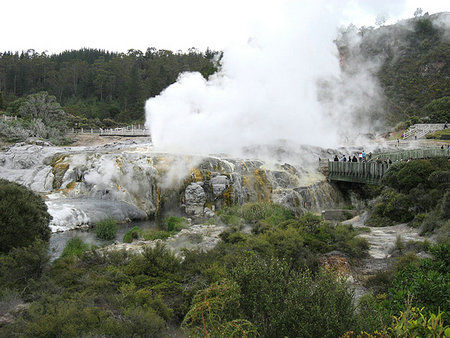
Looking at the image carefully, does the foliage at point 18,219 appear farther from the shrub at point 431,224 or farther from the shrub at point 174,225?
the shrub at point 431,224

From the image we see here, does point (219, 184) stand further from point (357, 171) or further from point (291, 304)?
point (291, 304)

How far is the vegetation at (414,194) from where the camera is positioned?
11219 mm

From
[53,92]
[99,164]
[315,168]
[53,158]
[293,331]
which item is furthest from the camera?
[53,92]

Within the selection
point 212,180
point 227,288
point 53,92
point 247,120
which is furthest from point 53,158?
point 53,92

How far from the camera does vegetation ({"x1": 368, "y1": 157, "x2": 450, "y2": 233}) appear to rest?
11.2 meters

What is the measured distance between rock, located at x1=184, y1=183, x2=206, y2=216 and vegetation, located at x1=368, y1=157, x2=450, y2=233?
22.3 ft

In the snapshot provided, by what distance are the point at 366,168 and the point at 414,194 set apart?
4.48 meters

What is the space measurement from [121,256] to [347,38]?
61076mm

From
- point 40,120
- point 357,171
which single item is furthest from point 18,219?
point 40,120

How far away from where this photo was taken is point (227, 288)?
3.60 metres

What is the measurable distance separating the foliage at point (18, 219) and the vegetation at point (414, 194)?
32.5ft

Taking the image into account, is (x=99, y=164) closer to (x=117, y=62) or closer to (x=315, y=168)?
(x=315, y=168)

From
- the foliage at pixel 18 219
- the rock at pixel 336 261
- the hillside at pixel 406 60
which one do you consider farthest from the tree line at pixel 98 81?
the rock at pixel 336 261

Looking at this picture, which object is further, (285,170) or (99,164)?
(285,170)
